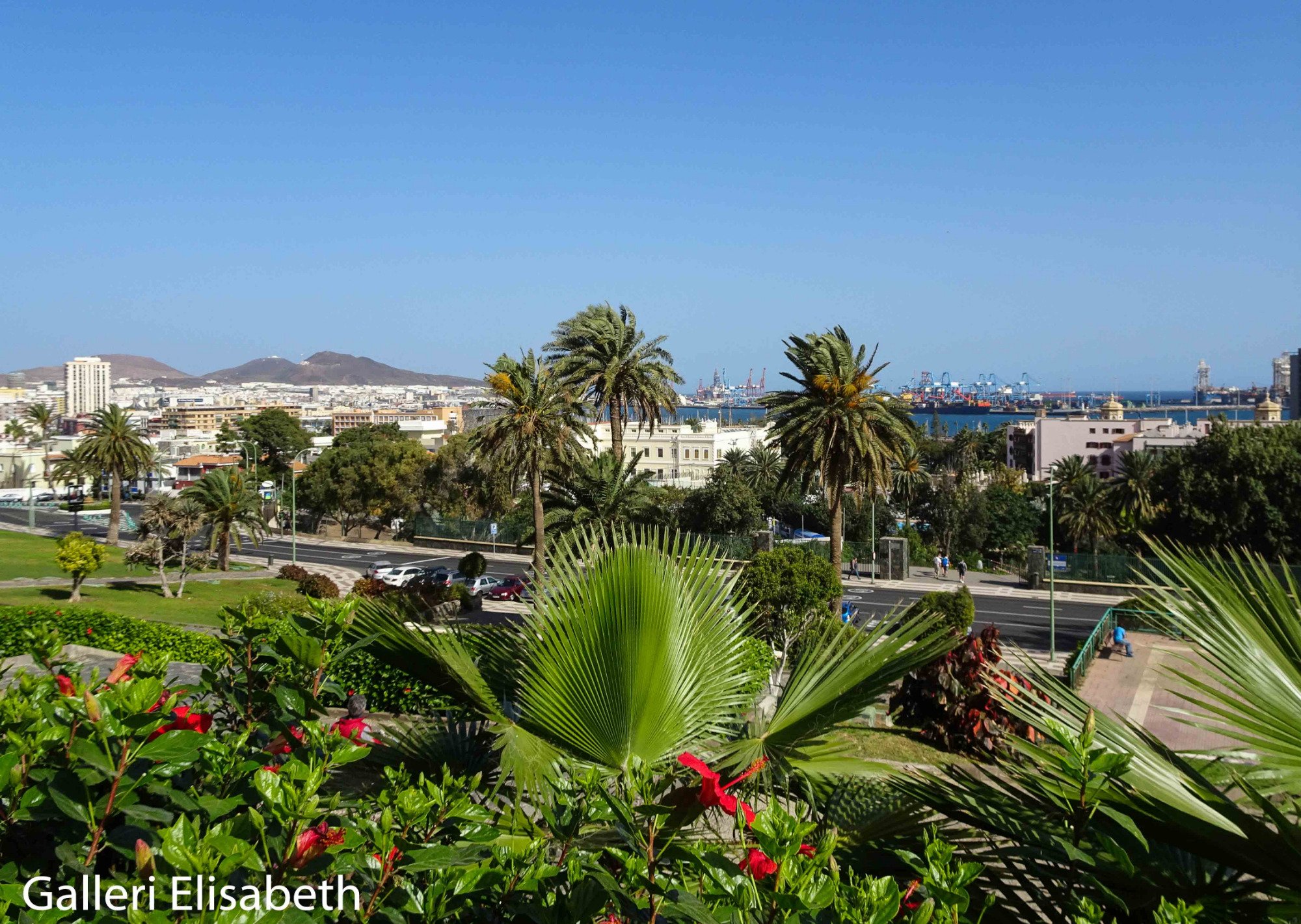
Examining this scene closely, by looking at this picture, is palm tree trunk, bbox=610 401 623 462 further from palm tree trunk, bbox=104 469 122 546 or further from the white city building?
the white city building

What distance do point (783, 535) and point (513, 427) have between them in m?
34.0

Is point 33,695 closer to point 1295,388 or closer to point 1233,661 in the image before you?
point 1233,661

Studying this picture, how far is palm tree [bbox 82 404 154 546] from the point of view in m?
45.1

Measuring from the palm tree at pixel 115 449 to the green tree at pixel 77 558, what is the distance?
18.3 meters

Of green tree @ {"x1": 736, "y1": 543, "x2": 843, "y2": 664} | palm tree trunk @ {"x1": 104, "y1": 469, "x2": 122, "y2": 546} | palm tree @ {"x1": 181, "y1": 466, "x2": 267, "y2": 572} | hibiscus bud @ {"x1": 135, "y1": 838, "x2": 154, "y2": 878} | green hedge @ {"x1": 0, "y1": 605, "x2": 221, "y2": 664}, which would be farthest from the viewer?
palm tree trunk @ {"x1": 104, "y1": 469, "x2": 122, "y2": 546}

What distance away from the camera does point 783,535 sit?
60656 millimetres

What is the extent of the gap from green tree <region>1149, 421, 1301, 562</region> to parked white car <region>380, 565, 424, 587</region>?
115 ft

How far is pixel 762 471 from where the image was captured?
6794 centimetres

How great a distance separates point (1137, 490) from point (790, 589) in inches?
1401

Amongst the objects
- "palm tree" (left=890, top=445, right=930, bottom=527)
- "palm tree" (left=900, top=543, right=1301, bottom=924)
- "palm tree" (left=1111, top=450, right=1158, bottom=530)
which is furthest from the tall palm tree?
"palm tree" (left=890, top=445, right=930, bottom=527)

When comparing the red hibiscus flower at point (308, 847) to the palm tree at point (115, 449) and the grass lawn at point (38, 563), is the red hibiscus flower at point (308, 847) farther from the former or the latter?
the palm tree at point (115, 449)

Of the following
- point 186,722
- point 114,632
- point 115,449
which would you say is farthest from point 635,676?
point 115,449

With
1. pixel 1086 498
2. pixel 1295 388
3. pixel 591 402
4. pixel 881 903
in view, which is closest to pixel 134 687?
pixel 881 903

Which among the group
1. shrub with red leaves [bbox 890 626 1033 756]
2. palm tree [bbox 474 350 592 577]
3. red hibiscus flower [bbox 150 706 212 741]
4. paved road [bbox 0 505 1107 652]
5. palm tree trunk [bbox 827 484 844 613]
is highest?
palm tree [bbox 474 350 592 577]
